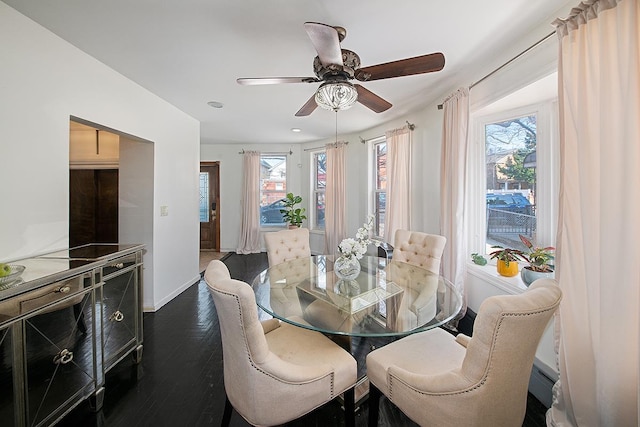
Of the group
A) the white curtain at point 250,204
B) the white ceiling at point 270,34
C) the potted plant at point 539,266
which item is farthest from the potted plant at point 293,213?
the potted plant at point 539,266

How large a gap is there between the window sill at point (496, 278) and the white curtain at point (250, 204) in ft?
14.2

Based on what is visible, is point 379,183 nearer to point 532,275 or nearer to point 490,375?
point 532,275

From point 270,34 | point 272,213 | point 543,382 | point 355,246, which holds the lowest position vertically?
point 543,382

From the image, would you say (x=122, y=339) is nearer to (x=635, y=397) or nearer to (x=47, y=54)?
(x=47, y=54)

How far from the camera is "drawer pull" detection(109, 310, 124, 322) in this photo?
1.75 metres

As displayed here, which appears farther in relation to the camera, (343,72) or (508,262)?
(508,262)

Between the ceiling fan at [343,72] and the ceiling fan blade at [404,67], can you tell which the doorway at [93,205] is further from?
the ceiling fan blade at [404,67]

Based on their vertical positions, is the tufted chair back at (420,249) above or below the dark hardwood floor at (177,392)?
above

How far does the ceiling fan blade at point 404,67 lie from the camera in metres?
1.49

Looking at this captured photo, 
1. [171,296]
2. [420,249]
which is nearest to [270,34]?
[420,249]

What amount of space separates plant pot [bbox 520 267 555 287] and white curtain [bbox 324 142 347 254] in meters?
3.12

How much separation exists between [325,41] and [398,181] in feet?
8.61

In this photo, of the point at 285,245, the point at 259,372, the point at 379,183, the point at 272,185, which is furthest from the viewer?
the point at 272,185

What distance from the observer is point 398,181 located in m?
3.67
